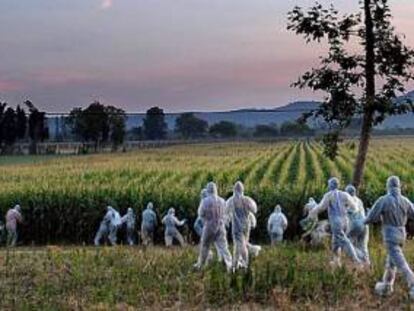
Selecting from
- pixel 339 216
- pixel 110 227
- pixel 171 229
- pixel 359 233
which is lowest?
pixel 110 227

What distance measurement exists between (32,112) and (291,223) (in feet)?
420

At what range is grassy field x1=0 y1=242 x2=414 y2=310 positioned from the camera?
16656 mm

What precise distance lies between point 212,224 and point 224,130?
173823 mm

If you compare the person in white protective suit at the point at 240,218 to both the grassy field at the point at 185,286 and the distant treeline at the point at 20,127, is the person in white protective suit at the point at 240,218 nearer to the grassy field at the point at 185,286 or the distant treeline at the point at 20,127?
the grassy field at the point at 185,286

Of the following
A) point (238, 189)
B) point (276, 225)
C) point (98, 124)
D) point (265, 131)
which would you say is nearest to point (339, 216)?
point (238, 189)

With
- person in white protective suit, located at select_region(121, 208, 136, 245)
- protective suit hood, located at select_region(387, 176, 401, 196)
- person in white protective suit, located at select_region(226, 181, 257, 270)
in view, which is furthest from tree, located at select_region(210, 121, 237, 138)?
protective suit hood, located at select_region(387, 176, 401, 196)

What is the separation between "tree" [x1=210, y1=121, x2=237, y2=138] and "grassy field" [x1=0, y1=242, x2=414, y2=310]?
169 meters

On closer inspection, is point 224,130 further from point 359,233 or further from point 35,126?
point 359,233

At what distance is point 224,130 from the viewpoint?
638 feet

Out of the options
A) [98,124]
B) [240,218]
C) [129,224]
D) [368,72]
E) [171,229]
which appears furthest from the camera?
[98,124]

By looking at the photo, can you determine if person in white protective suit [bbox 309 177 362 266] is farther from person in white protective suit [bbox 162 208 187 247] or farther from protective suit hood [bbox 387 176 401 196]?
person in white protective suit [bbox 162 208 187 247]

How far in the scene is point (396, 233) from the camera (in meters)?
16.8

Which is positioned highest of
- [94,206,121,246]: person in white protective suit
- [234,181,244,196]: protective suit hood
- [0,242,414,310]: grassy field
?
[234,181,244,196]: protective suit hood

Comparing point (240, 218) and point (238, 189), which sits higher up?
point (238, 189)
